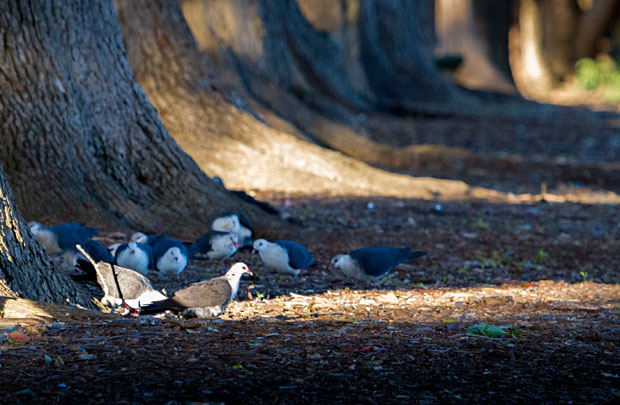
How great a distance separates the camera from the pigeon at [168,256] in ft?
20.0

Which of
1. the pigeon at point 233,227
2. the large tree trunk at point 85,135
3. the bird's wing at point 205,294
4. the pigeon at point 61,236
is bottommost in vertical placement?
the bird's wing at point 205,294

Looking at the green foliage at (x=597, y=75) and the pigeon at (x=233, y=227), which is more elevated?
the green foliage at (x=597, y=75)

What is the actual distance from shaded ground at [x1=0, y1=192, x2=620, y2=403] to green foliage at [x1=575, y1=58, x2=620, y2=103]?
104 feet

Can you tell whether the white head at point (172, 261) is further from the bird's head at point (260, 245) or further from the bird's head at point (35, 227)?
the bird's head at point (35, 227)

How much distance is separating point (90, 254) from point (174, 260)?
692 millimetres

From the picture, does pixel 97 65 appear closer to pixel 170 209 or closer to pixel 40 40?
pixel 40 40

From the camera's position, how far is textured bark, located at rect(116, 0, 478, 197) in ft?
32.9

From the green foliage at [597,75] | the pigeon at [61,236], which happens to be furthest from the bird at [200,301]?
the green foliage at [597,75]

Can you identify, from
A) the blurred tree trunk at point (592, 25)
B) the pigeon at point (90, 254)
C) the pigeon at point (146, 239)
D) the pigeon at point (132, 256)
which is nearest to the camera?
the pigeon at point (90, 254)

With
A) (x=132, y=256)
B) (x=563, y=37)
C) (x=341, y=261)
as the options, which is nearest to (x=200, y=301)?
(x=132, y=256)

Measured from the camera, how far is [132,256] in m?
5.84

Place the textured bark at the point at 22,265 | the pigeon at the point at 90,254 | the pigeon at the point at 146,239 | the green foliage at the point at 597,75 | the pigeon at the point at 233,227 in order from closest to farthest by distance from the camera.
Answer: the textured bark at the point at 22,265
the pigeon at the point at 90,254
the pigeon at the point at 146,239
the pigeon at the point at 233,227
the green foliage at the point at 597,75

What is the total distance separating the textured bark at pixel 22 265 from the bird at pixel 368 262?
244cm

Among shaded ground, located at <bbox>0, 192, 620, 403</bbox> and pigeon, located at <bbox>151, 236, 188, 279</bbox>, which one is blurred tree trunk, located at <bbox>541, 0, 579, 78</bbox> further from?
pigeon, located at <bbox>151, 236, 188, 279</bbox>
